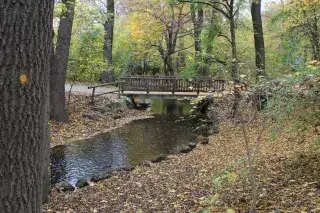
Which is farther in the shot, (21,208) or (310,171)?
(310,171)

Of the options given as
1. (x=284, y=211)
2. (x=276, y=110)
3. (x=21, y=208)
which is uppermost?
(x=276, y=110)

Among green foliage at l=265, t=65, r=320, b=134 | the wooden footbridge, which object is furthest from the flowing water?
green foliage at l=265, t=65, r=320, b=134

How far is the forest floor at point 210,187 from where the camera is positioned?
170 inches

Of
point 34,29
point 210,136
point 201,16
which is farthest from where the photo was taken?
point 201,16

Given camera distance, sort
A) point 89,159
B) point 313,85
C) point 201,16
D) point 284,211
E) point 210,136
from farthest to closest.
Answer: point 201,16 → point 210,136 → point 89,159 → point 313,85 → point 284,211

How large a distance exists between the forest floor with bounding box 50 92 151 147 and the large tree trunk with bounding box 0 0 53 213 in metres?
8.89

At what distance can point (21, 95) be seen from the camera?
2076mm

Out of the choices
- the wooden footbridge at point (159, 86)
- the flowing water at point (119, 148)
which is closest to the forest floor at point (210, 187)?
the flowing water at point (119, 148)

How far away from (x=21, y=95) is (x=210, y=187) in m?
4.16

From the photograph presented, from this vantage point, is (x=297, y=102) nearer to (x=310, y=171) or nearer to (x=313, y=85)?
(x=313, y=85)

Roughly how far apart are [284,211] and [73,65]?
1247 centimetres

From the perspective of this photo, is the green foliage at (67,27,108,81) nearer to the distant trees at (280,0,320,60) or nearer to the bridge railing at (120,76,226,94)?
the bridge railing at (120,76,226,94)

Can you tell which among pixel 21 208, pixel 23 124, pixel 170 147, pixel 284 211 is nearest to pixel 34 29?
pixel 23 124

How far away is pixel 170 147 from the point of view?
1126 cm
